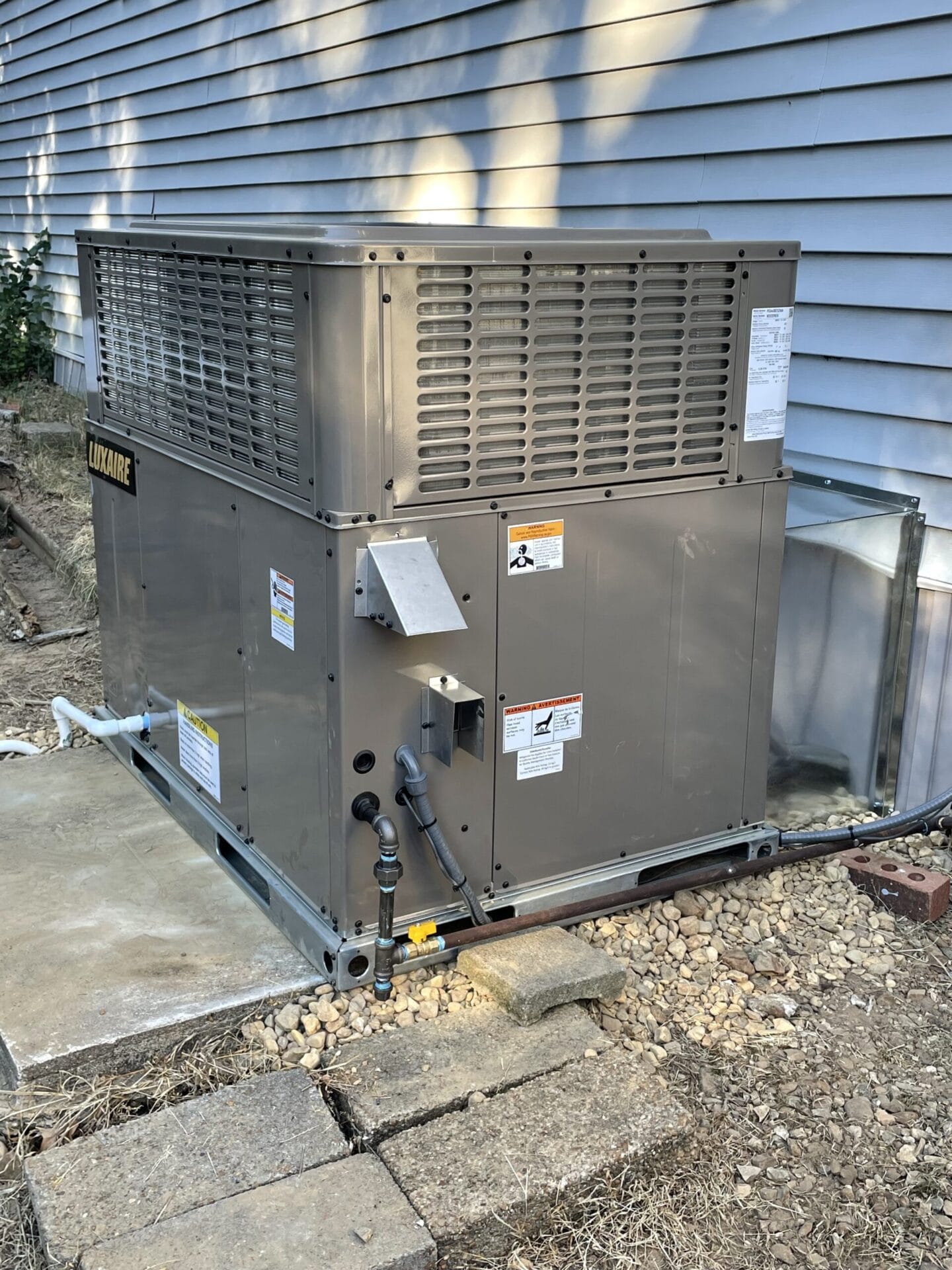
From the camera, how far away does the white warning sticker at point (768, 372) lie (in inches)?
114

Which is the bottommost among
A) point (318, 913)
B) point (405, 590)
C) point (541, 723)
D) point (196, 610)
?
point (318, 913)

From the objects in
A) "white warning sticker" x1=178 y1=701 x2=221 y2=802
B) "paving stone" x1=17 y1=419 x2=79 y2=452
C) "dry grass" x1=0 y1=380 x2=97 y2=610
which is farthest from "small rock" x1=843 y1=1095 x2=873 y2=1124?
"paving stone" x1=17 y1=419 x2=79 y2=452

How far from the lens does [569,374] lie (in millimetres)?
2654

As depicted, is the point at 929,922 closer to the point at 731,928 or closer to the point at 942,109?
the point at 731,928

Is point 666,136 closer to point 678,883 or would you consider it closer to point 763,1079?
point 678,883

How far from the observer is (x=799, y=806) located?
382 centimetres

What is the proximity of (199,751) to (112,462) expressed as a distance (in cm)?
92

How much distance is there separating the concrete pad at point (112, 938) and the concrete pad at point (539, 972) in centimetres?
39

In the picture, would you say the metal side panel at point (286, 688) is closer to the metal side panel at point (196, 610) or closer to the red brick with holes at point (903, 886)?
the metal side panel at point (196, 610)

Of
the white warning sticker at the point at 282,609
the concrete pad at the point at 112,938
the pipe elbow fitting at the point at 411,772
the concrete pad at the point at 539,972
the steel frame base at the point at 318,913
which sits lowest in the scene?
the concrete pad at the point at 112,938

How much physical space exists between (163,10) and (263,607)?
6664 mm

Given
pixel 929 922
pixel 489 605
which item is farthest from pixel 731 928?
pixel 489 605

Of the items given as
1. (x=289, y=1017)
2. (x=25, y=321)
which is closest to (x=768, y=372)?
(x=289, y=1017)

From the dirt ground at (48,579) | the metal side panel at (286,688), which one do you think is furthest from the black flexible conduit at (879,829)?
the dirt ground at (48,579)
